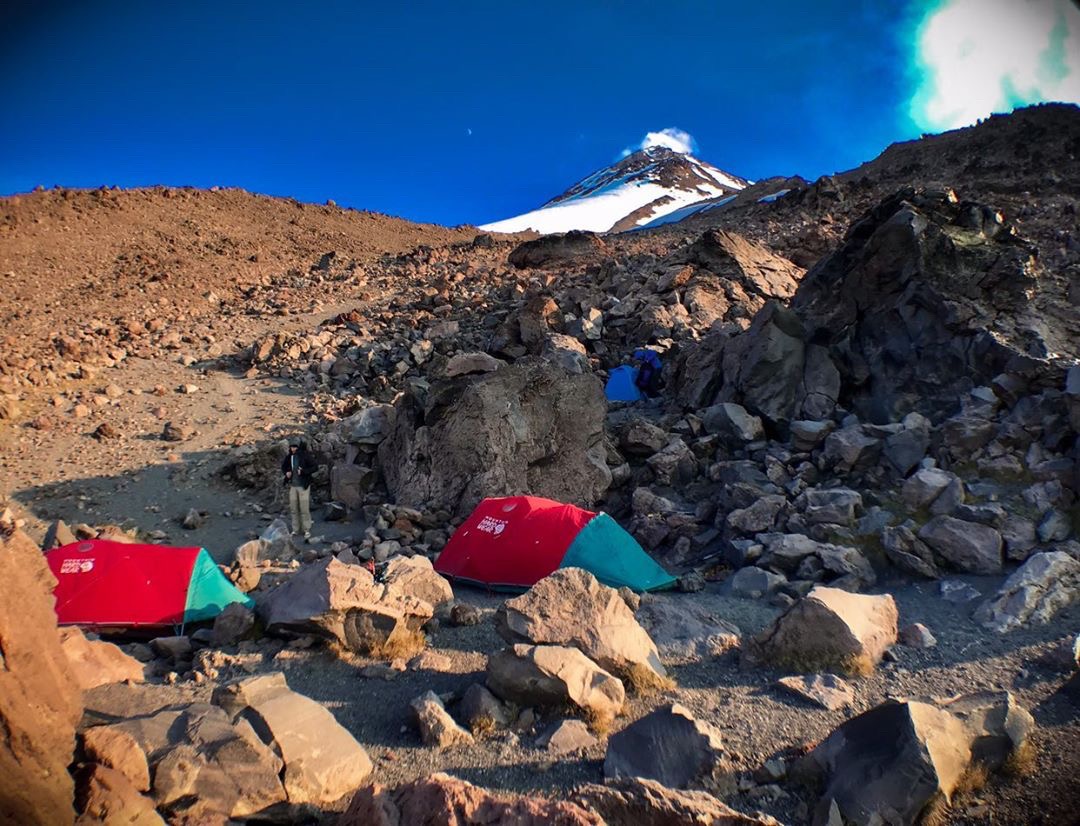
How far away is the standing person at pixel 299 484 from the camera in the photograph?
33.1ft

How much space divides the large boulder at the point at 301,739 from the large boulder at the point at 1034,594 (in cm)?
543

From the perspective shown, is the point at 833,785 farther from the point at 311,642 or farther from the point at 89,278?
the point at 89,278

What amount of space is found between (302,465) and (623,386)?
6.70m

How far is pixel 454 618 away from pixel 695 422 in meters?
6.14

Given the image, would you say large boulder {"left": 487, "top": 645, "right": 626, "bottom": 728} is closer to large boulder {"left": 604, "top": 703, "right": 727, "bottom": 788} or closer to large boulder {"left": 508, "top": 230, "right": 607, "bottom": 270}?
large boulder {"left": 604, "top": 703, "right": 727, "bottom": 788}

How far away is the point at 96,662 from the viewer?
4785mm

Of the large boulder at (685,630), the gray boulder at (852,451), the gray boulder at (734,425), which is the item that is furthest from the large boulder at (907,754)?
the gray boulder at (734,425)

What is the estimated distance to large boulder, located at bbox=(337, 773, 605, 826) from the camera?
9.39 ft

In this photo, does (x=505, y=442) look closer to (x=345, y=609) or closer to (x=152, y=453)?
(x=345, y=609)

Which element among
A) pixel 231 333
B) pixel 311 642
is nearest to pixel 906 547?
pixel 311 642

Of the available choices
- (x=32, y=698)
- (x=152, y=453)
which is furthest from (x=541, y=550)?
(x=152, y=453)

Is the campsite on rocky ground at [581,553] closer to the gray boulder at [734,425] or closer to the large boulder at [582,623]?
the large boulder at [582,623]

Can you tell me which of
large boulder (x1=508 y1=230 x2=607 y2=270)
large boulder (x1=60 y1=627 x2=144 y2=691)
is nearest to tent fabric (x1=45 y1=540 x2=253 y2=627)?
large boulder (x1=60 y1=627 x2=144 y2=691)

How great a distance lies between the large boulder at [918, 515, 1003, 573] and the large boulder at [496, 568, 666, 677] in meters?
3.57
